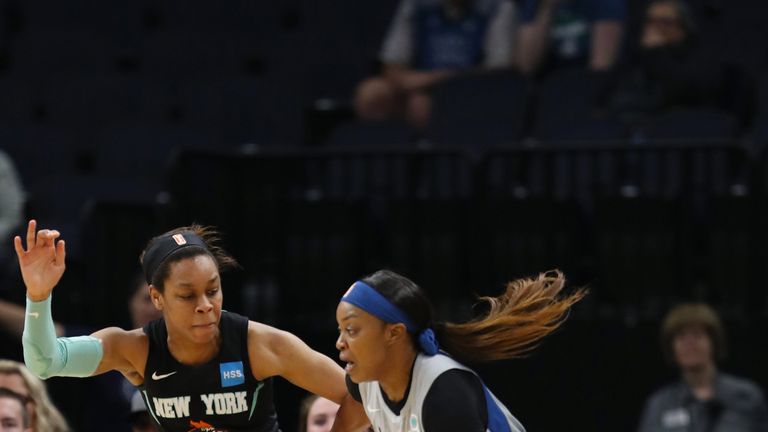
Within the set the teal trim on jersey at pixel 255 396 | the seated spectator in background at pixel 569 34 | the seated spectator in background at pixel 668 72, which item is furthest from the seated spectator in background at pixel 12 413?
the seated spectator in background at pixel 569 34

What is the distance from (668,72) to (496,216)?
1471mm

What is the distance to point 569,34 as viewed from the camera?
8867mm

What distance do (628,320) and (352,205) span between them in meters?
1.61

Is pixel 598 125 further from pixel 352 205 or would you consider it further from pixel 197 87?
pixel 197 87

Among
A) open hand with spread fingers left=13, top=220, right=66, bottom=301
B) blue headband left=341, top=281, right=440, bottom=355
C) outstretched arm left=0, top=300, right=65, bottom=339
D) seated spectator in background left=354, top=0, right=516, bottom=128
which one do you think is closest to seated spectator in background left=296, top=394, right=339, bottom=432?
blue headband left=341, top=281, right=440, bottom=355

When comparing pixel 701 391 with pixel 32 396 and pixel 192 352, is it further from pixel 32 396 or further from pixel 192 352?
pixel 192 352

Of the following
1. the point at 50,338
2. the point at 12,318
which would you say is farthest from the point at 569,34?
the point at 50,338

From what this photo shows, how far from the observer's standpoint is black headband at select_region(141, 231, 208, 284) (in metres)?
4.52

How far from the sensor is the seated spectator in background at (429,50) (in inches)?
351

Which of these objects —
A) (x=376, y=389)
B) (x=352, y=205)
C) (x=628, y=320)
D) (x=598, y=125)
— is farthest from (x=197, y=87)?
(x=376, y=389)

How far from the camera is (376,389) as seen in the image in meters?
4.49

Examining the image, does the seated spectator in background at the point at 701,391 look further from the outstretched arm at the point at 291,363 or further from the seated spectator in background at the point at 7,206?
the seated spectator in background at the point at 7,206

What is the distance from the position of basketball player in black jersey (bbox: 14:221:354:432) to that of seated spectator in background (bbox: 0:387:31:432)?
1.10 meters

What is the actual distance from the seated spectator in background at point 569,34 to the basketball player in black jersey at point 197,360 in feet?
14.2
